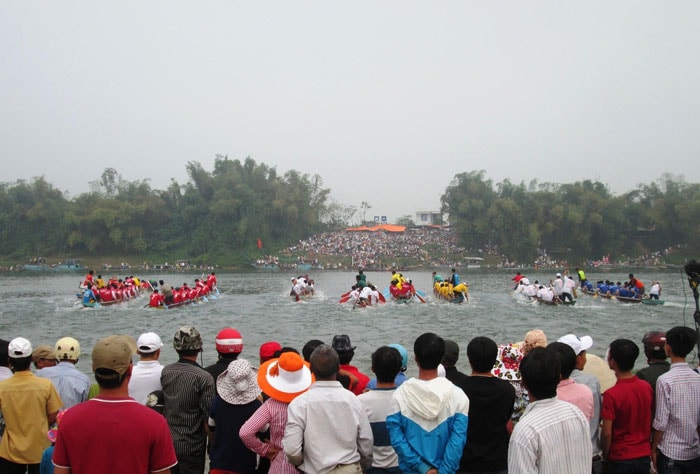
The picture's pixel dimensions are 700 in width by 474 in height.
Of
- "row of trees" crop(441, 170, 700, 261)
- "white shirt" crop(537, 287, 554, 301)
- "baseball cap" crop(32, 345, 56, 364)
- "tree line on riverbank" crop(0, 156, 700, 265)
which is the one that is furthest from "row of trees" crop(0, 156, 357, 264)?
"baseball cap" crop(32, 345, 56, 364)

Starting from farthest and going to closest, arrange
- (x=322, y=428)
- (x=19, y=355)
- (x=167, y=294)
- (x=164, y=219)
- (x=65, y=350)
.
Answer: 1. (x=164, y=219)
2. (x=167, y=294)
3. (x=65, y=350)
4. (x=19, y=355)
5. (x=322, y=428)

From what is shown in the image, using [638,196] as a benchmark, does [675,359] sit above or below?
below

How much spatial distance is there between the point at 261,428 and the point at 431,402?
1.08 meters

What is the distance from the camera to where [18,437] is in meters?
3.97

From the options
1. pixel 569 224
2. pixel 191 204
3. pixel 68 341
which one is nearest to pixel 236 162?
pixel 191 204

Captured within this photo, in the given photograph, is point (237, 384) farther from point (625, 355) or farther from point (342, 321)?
point (342, 321)

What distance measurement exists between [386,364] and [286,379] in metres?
0.65

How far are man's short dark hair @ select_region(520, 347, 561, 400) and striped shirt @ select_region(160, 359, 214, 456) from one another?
233 centimetres

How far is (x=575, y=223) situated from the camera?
69.6 meters

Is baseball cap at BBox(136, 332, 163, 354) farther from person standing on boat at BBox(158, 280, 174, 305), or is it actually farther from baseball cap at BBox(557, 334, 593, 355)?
person standing on boat at BBox(158, 280, 174, 305)

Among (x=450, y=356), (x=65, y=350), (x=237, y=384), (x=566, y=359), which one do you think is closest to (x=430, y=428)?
(x=450, y=356)

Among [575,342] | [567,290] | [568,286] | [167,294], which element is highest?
[575,342]

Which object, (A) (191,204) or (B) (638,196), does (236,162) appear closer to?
(A) (191,204)

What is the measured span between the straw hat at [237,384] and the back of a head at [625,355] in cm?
250
